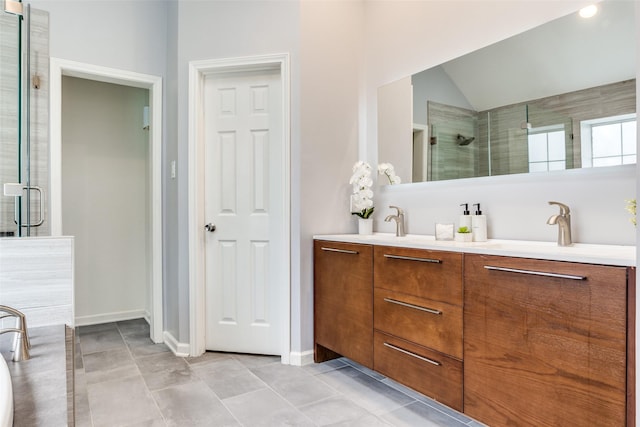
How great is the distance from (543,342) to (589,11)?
55.3 inches

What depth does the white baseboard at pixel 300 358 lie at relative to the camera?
252cm

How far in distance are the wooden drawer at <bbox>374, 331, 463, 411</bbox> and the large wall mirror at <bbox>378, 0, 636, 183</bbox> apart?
0.97 metres

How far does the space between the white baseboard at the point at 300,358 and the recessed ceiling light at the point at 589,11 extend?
2316mm

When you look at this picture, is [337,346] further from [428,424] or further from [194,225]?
[194,225]

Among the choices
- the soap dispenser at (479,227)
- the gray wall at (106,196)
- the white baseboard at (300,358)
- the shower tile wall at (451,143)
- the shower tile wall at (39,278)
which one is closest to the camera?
the shower tile wall at (39,278)

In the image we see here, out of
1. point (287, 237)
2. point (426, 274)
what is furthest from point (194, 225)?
point (426, 274)

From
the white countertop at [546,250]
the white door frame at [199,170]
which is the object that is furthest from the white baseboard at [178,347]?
the white countertop at [546,250]

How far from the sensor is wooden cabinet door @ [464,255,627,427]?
1.20 meters

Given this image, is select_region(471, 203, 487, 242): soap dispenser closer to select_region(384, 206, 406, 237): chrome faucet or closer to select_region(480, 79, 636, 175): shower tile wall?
select_region(480, 79, 636, 175): shower tile wall

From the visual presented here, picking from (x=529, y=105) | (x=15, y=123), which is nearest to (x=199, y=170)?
(x=15, y=123)

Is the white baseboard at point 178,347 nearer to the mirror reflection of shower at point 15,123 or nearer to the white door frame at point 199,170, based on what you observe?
the white door frame at point 199,170

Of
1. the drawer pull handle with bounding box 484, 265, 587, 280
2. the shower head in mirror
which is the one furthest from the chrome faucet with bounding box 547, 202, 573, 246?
the shower head in mirror

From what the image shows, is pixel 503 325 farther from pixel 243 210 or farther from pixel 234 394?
pixel 243 210

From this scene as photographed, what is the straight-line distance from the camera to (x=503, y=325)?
1.49 metres
